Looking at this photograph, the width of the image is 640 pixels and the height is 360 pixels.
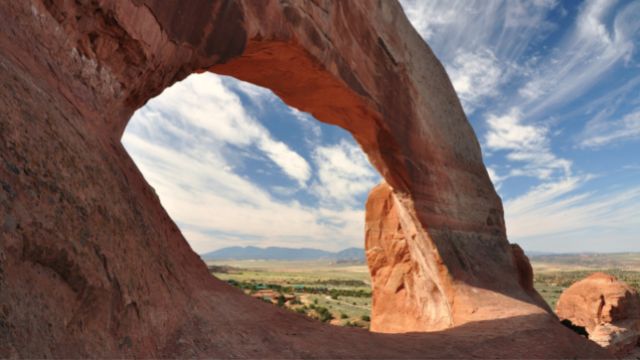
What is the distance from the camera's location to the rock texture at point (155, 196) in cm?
313

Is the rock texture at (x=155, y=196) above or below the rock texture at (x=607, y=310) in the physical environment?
above

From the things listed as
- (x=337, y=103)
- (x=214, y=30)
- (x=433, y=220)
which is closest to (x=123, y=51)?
(x=214, y=30)

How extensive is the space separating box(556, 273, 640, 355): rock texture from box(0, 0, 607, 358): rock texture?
38.8 ft

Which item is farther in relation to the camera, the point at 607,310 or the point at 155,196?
the point at 607,310

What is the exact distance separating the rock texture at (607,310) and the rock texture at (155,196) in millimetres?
11833

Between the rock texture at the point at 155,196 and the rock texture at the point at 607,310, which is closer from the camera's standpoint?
the rock texture at the point at 155,196

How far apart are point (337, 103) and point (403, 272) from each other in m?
8.20

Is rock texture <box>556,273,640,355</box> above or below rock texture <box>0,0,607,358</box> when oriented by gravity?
below

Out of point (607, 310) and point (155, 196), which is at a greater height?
point (155, 196)

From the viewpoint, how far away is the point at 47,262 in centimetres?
307

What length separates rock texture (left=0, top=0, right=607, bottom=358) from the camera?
3.13 metres

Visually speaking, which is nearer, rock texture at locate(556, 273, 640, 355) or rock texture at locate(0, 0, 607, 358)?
rock texture at locate(0, 0, 607, 358)

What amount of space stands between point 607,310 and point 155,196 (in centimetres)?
2497

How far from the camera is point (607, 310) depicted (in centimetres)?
2094
